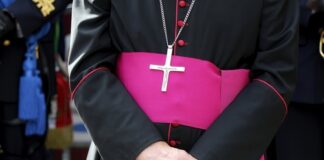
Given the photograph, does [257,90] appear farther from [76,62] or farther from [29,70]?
[29,70]

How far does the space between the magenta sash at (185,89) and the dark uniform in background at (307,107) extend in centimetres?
67

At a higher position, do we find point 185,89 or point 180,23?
point 180,23

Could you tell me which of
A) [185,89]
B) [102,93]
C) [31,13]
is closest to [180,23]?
[185,89]

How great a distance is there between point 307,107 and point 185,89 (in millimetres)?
842

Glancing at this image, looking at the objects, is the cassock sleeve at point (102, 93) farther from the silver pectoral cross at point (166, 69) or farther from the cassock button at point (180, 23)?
the cassock button at point (180, 23)

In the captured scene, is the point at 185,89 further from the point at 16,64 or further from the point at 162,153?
the point at 16,64

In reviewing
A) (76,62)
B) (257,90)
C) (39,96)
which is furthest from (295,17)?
(39,96)

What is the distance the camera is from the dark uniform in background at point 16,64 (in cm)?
316

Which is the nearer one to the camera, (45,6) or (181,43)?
(181,43)

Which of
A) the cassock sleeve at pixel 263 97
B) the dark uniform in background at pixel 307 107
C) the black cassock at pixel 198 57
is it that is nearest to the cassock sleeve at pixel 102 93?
the black cassock at pixel 198 57

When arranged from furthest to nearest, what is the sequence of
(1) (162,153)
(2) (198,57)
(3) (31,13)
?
(3) (31,13), (2) (198,57), (1) (162,153)

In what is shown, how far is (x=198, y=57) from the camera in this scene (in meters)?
1.84

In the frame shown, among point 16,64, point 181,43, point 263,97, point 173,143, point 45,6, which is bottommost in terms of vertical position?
point 16,64

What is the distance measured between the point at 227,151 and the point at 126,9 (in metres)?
0.50
